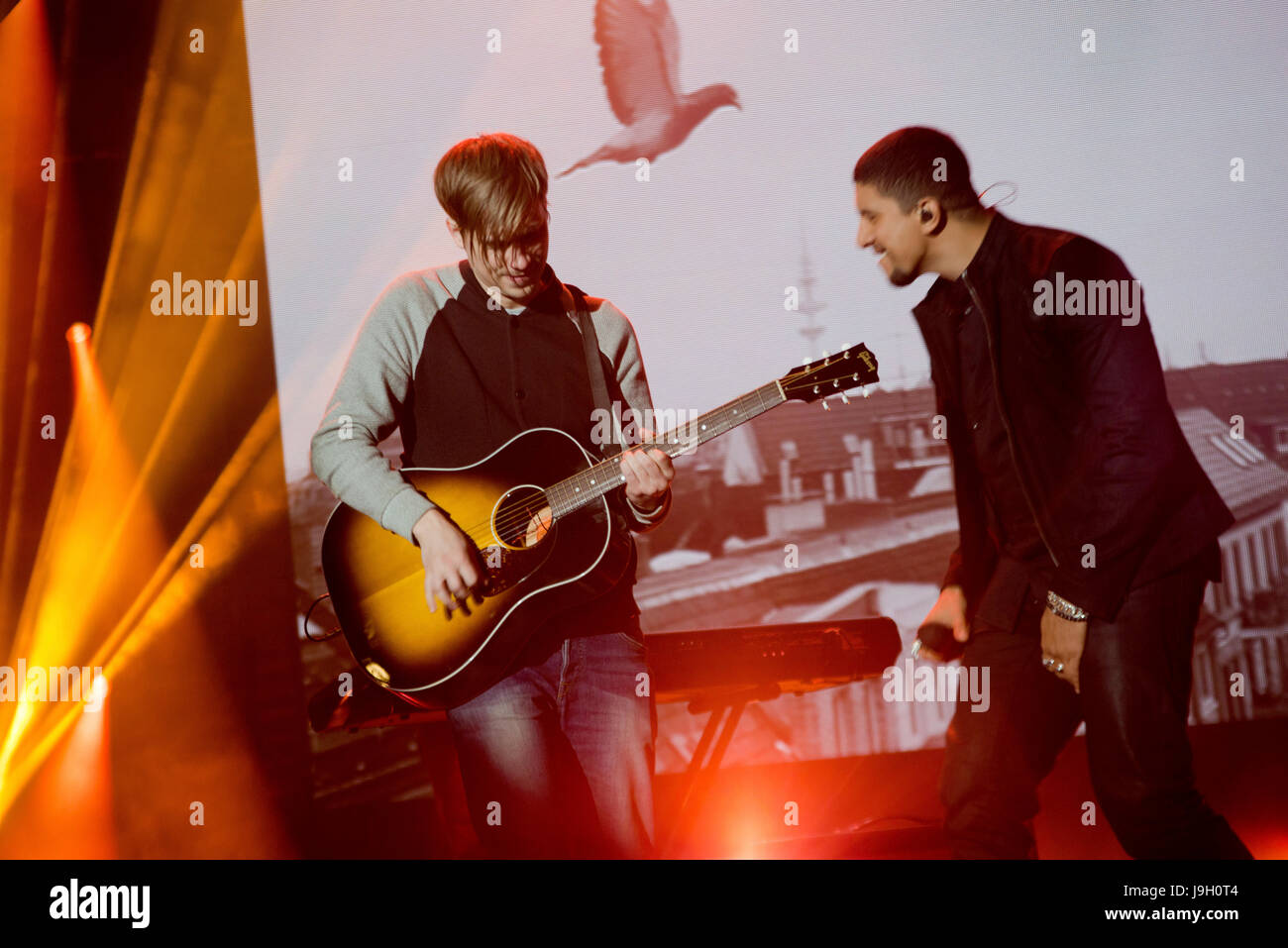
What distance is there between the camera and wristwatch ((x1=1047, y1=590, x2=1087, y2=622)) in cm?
190

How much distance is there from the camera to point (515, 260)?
6.55 ft

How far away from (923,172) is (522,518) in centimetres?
118

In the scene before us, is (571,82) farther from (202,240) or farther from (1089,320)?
(1089,320)

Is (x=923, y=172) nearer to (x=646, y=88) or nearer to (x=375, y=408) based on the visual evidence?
(x=375, y=408)

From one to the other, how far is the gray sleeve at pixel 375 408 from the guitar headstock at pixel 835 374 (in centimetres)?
84

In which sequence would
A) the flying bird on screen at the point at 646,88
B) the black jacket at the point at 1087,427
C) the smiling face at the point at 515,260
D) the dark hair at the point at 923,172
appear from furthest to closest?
the flying bird on screen at the point at 646,88, the dark hair at the point at 923,172, the smiling face at the point at 515,260, the black jacket at the point at 1087,427

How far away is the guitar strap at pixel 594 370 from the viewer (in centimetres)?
215

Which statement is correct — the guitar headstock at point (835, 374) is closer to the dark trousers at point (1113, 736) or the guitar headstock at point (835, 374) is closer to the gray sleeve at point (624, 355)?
the gray sleeve at point (624, 355)

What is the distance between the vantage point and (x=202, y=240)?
3781 mm

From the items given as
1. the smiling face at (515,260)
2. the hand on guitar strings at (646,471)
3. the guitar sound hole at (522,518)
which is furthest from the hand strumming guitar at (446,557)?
the smiling face at (515,260)

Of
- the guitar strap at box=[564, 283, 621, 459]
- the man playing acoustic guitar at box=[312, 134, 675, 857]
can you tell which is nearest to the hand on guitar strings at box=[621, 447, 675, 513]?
the man playing acoustic guitar at box=[312, 134, 675, 857]

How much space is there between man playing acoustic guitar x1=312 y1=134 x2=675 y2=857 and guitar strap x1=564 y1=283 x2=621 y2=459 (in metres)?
0.02

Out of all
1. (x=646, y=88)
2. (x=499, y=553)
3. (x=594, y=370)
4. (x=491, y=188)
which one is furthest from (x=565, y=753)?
(x=646, y=88)

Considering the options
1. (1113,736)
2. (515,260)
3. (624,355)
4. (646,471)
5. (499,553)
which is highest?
(515,260)
